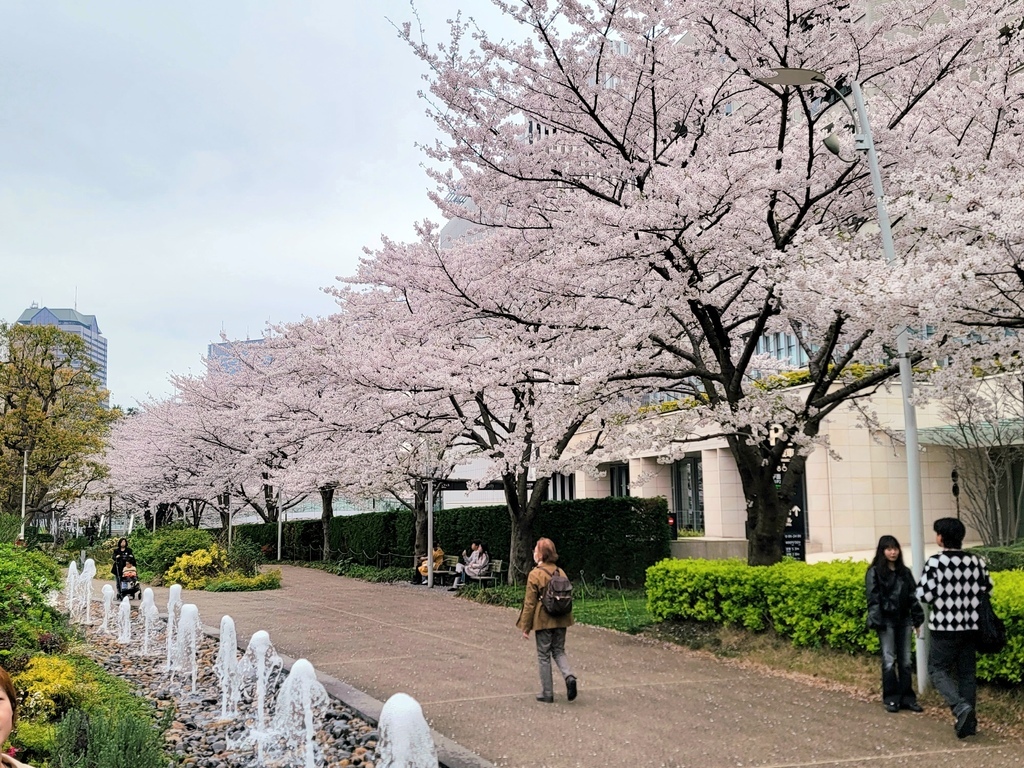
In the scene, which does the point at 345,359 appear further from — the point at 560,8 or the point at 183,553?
the point at 183,553

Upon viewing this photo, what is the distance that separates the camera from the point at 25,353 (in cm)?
3859

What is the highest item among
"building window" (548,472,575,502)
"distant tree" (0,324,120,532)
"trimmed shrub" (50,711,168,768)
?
"distant tree" (0,324,120,532)

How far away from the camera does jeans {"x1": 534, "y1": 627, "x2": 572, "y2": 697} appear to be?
341 inches

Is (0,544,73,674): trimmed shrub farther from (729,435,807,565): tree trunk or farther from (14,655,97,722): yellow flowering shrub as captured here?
(729,435,807,565): tree trunk

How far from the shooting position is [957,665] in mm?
7234

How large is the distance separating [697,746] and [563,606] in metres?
2.04

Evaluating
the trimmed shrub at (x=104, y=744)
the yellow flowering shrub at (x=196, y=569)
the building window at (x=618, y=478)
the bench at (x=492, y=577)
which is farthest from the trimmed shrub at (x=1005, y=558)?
the building window at (x=618, y=478)

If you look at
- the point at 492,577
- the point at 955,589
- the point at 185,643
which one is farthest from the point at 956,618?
the point at 492,577

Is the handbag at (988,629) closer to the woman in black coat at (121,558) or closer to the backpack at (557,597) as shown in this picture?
the backpack at (557,597)

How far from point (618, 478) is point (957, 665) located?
3155cm

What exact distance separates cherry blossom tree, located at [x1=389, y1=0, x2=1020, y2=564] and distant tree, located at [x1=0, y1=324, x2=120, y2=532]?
3049cm

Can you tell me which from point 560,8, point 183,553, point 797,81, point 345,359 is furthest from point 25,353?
point 797,81

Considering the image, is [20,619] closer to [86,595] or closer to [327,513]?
[86,595]

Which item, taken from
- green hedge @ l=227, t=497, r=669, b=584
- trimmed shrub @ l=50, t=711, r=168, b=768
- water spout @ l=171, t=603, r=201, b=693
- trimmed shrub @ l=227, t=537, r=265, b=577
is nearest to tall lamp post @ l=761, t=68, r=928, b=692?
trimmed shrub @ l=50, t=711, r=168, b=768
